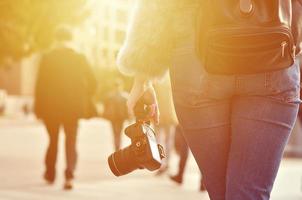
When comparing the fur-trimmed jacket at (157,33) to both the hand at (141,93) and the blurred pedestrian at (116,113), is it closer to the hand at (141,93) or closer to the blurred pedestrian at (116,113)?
the hand at (141,93)

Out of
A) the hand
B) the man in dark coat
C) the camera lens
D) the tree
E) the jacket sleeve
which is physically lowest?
the tree

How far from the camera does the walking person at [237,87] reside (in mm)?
2430

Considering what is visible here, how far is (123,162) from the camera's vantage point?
2.86 meters

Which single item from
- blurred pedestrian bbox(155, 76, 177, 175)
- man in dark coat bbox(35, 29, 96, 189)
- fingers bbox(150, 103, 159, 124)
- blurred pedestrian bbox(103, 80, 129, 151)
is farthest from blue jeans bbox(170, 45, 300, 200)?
blurred pedestrian bbox(103, 80, 129, 151)

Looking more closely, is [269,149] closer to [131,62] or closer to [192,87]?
[192,87]

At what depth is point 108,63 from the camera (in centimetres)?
8631

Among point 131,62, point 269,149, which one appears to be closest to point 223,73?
point 269,149

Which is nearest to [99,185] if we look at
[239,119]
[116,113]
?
[116,113]

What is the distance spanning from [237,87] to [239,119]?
11cm

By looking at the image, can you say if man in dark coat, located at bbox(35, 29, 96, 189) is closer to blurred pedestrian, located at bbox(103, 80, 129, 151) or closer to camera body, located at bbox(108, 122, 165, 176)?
blurred pedestrian, located at bbox(103, 80, 129, 151)

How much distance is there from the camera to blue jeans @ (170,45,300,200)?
246cm

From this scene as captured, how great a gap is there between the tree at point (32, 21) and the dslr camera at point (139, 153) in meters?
29.7

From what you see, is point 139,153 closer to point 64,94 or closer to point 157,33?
point 157,33

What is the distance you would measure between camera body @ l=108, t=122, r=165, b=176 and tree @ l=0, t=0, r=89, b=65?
29689mm
